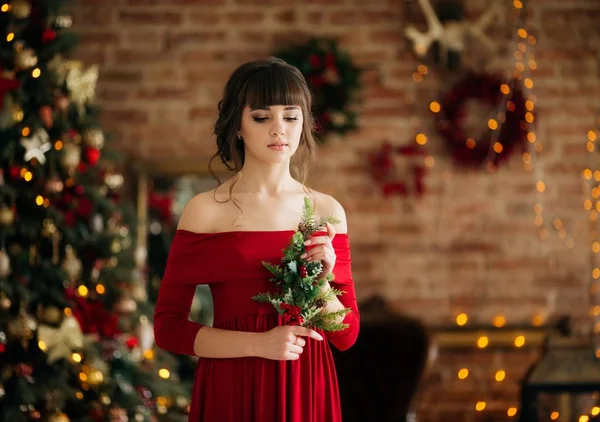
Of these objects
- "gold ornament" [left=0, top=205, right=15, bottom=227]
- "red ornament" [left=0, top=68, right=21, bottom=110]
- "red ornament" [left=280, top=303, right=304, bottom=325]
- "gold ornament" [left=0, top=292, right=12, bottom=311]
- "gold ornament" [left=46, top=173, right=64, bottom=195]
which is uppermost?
"red ornament" [left=0, top=68, right=21, bottom=110]

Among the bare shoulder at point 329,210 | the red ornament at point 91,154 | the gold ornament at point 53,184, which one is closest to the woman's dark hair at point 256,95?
the bare shoulder at point 329,210

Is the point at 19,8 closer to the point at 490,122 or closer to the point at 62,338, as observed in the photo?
the point at 62,338

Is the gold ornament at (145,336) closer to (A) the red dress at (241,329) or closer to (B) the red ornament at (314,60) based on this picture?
(B) the red ornament at (314,60)

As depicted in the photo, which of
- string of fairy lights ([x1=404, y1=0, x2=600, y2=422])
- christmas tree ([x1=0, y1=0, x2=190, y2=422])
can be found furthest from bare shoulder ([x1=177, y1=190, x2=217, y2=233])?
string of fairy lights ([x1=404, y1=0, x2=600, y2=422])

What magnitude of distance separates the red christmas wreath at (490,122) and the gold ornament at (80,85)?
183 cm

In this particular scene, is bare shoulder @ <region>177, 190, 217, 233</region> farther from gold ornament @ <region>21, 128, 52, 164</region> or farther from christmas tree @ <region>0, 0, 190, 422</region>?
gold ornament @ <region>21, 128, 52, 164</region>

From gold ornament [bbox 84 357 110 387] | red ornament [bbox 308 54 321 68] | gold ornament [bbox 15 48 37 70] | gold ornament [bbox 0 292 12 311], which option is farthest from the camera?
red ornament [bbox 308 54 321 68]

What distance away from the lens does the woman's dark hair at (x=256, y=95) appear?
159 centimetres

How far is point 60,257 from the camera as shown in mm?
3713

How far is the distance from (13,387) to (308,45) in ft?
7.27

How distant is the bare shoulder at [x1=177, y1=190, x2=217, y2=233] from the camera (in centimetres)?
161

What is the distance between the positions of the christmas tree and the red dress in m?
1.98

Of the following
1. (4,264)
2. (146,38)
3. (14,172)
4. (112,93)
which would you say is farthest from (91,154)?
(146,38)

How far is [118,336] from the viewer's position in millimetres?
3857
